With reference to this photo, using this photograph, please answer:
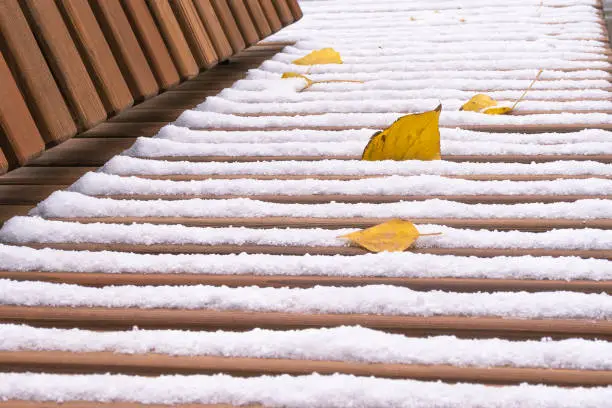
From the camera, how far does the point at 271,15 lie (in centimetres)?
314

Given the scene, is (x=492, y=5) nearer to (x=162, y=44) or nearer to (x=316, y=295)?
(x=162, y=44)

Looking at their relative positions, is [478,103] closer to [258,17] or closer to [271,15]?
[258,17]

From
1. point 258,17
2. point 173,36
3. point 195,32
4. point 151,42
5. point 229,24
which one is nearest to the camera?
point 151,42

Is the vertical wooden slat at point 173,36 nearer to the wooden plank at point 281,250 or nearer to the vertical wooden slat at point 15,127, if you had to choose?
the vertical wooden slat at point 15,127

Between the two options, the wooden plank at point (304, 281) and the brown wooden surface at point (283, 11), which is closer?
the wooden plank at point (304, 281)

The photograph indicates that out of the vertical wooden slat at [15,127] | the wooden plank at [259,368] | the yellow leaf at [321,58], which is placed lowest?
the wooden plank at [259,368]

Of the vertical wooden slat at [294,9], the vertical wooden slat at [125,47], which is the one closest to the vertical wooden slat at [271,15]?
the vertical wooden slat at [294,9]

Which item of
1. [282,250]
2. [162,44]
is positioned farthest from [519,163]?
[162,44]

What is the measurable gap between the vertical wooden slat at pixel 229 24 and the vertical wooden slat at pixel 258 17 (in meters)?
0.19

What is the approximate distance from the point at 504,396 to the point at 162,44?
1502 millimetres

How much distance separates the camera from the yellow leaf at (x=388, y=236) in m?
1.39

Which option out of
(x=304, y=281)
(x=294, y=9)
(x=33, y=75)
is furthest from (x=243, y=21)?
(x=304, y=281)

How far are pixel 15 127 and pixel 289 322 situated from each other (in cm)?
69

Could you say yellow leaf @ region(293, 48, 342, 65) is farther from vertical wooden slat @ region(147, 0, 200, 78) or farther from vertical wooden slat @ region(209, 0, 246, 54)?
vertical wooden slat @ region(147, 0, 200, 78)
